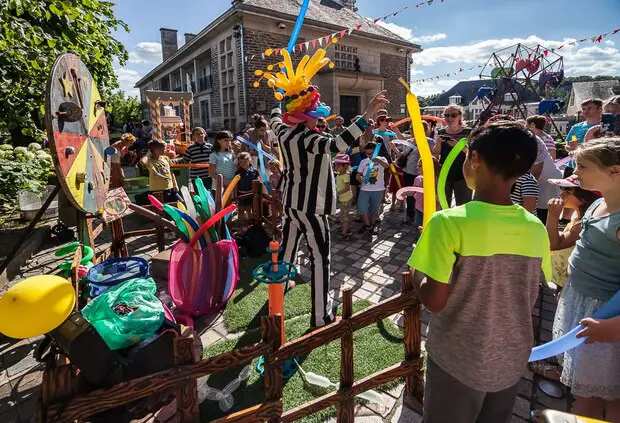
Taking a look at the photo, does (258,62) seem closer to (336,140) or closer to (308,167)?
(308,167)

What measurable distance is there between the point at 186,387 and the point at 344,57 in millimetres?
17987

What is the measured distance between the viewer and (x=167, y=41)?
101ft

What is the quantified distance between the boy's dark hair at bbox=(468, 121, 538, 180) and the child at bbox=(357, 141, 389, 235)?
14.5 ft

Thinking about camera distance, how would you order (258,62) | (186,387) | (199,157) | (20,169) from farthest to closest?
(258,62) → (199,157) → (20,169) → (186,387)

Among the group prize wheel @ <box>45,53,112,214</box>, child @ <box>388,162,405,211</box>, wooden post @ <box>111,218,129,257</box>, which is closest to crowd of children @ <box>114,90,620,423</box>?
prize wheel @ <box>45,53,112,214</box>

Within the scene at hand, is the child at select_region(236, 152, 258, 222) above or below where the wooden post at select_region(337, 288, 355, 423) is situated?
above

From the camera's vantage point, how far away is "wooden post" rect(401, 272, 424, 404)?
2.16m

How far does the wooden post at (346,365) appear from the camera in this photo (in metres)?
1.98

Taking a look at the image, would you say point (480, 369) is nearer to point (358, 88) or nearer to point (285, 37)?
point (285, 37)

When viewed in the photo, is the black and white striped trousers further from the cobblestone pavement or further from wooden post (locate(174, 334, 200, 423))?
wooden post (locate(174, 334, 200, 423))

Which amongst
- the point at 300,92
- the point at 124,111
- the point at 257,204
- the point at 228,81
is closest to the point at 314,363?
the point at 300,92

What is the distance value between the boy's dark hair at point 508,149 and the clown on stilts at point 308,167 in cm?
163

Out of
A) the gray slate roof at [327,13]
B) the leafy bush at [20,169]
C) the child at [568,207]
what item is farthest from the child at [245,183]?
the gray slate roof at [327,13]

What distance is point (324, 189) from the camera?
3.05 m
